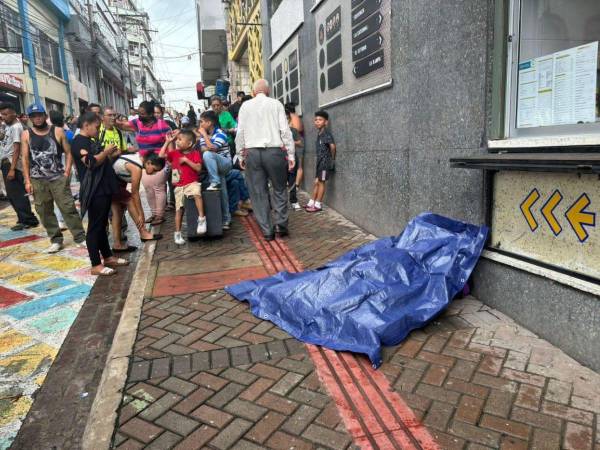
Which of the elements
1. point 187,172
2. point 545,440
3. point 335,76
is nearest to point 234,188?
point 187,172

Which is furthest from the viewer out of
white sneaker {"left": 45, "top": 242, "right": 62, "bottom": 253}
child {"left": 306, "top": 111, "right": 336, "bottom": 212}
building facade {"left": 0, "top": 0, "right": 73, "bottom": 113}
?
building facade {"left": 0, "top": 0, "right": 73, "bottom": 113}

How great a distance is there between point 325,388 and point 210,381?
0.69 m

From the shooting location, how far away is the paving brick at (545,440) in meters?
2.03

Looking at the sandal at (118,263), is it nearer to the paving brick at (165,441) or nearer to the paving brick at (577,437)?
the paving brick at (165,441)

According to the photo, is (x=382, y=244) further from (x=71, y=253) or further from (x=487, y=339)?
(x=71, y=253)

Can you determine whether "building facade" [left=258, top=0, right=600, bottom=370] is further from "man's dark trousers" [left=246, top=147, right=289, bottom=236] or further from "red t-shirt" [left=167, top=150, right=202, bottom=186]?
"red t-shirt" [left=167, top=150, right=202, bottom=186]

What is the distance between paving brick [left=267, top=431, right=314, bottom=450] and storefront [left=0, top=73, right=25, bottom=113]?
16676 millimetres

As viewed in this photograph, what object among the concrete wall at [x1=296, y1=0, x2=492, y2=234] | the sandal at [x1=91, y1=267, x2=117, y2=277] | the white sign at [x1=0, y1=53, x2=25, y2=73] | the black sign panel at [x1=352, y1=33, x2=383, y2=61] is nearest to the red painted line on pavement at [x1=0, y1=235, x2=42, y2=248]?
the sandal at [x1=91, y1=267, x2=117, y2=277]

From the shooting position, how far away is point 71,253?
5797 millimetres

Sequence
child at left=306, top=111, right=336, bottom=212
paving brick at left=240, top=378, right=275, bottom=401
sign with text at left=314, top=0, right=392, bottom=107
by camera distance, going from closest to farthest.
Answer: paving brick at left=240, top=378, right=275, bottom=401
sign with text at left=314, top=0, right=392, bottom=107
child at left=306, top=111, right=336, bottom=212

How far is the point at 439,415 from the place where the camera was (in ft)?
7.48

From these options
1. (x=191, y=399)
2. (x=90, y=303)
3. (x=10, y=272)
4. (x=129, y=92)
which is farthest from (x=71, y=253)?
(x=129, y=92)

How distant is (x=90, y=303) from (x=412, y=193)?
333 centimetres

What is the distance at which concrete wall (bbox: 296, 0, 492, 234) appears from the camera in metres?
3.52
